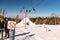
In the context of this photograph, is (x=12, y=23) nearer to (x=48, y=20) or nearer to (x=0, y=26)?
(x=0, y=26)

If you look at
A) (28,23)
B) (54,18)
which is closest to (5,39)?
(28,23)

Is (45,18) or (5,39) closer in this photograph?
(5,39)

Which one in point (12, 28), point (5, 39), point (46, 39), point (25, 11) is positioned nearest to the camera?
point (12, 28)

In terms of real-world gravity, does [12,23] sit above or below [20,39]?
above

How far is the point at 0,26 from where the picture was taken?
12.8 metres

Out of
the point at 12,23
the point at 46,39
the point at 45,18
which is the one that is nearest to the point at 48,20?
the point at 45,18

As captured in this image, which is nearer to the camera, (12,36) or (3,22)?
(12,36)

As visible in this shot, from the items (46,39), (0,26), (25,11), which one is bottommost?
(46,39)

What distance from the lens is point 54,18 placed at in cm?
5312

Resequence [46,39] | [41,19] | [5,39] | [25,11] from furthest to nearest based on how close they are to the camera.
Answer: [41,19] → [25,11] → [46,39] → [5,39]

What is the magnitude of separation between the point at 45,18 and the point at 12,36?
142 ft

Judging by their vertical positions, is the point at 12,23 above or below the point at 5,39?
above

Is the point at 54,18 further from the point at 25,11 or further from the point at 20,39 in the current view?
the point at 20,39

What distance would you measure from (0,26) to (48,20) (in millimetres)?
38029
